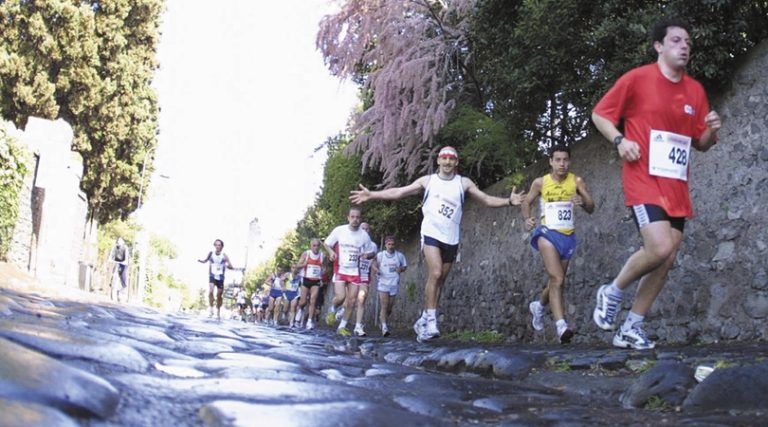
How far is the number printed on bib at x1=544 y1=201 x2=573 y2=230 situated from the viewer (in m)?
6.75

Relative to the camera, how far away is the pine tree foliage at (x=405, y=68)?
1136 centimetres

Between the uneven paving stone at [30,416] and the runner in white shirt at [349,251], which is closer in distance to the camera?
the uneven paving stone at [30,416]

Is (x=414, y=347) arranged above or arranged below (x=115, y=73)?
below

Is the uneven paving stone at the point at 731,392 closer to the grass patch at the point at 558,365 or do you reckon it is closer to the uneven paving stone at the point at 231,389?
the uneven paving stone at the point at 231,389

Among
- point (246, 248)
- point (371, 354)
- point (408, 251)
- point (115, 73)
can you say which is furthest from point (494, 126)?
point (246, 248)

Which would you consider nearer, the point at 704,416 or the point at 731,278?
the point at 704,416

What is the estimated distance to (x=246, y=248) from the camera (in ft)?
187

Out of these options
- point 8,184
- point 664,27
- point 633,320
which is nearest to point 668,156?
point 664,27

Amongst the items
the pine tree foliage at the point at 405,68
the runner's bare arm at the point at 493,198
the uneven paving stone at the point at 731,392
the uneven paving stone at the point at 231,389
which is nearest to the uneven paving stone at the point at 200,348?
the uneven paving stone at the point at 231,389

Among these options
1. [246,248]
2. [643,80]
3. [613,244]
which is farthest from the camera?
[246,248]

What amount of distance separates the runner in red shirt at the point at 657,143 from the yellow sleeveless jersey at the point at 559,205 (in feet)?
5.37

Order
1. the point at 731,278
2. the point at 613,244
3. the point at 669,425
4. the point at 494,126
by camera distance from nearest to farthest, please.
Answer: the point at 669,425, the point at 731,278, the point at 613,244, the point at 494,126

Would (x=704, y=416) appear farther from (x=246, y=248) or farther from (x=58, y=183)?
(x=246, y=248)

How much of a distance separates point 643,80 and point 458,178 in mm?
3126
